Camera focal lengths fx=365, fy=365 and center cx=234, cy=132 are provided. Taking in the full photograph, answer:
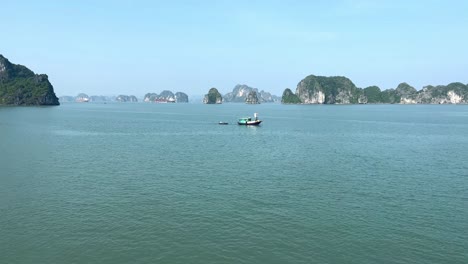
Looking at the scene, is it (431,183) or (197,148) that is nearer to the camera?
(431,183)

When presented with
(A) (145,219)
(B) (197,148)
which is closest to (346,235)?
(A) (145,219)

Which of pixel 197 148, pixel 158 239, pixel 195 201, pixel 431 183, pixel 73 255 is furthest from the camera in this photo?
pixel 197 148

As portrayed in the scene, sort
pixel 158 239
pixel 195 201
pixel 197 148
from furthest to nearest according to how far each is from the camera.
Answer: pixel 197 148 → pixel 195 201 → pixel 158 239

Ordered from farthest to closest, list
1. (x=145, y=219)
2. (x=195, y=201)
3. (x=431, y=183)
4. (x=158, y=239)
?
(x=431, y=183)
(x=195, y=201)
(x=145, y=219)
(x=158, y=239)

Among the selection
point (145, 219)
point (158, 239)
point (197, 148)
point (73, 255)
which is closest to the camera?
point (73, 255)

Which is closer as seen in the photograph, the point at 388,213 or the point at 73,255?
the point at 73,255

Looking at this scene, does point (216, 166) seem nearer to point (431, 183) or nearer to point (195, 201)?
point (195, 201)

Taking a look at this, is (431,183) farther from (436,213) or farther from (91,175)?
(91,175)

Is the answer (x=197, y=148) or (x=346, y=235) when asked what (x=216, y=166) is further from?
(x=346, y=235)

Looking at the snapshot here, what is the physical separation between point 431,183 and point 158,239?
1801 inches

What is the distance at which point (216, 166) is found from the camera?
72438 mm

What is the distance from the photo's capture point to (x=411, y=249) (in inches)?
1388

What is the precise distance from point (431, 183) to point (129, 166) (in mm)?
54194

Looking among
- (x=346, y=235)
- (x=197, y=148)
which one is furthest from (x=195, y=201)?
(x=197, y=148)
